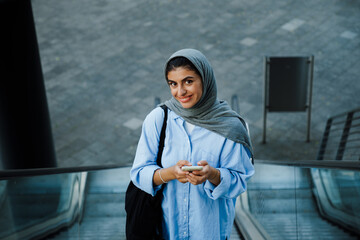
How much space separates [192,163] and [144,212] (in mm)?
458

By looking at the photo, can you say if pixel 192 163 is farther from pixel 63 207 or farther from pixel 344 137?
pixel 344 137

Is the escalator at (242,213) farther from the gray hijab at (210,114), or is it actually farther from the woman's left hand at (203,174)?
the woman's left hand at (203,174)

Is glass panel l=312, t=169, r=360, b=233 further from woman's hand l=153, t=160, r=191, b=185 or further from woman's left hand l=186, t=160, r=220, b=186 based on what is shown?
woman's hand l=153, t=160, r=191, b=185

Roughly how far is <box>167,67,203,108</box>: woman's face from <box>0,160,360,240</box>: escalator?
125 cm

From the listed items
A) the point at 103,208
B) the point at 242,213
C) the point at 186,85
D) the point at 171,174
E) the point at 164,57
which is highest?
the point at 164,57

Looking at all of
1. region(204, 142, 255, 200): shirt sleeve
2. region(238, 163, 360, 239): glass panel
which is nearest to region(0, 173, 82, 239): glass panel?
region(204, 142, 255, 200): shirt sleeve

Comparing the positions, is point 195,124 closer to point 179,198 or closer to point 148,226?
point 179,198

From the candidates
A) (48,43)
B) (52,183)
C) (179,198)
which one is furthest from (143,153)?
(48,43)

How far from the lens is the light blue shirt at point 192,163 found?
7.91 feet

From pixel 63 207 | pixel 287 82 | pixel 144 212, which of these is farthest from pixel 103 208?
pixel 287 82

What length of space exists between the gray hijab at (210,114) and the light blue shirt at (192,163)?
0.04m

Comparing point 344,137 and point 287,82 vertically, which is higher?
point 287,82

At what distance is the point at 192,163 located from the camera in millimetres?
2434

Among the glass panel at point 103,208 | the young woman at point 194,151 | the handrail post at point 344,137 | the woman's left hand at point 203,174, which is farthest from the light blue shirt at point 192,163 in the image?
the handrail post at point 344,137
